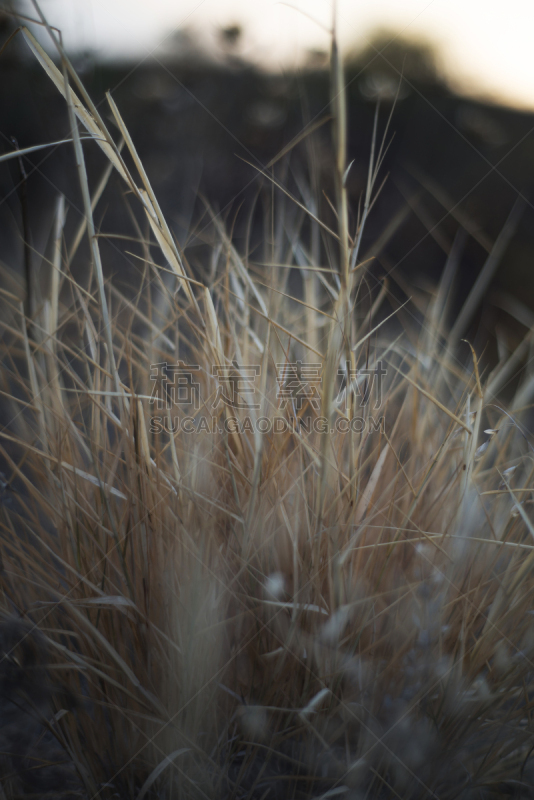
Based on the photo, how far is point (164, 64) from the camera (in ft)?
3.30

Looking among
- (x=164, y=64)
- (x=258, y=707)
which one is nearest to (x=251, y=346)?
(x=258, y=707)

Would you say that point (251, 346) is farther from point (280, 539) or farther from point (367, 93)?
point (367, 93)

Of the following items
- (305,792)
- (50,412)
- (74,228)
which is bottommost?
(305,792)

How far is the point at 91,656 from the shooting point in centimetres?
32

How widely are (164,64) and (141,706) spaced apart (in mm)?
1144

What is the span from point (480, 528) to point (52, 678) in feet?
1.15

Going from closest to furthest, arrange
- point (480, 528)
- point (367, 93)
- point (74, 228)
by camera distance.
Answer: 1. point (480, 528)
2. point (74, 228)
3. point (367, 93)

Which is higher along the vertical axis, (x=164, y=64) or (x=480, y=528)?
(x=164, y=64)

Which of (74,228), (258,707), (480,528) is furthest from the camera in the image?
(74,228)

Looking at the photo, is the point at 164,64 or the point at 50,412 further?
the point at 164,64

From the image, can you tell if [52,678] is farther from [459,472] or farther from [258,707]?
[459,472]

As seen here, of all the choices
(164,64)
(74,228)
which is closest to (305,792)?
(74,228)

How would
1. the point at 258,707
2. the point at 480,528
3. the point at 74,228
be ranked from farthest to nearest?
1. the point at 74,228
2. the point at 480,528
3. the point at 258,707

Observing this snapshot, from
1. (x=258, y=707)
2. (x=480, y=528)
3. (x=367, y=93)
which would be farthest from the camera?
(x=367, y=93)
